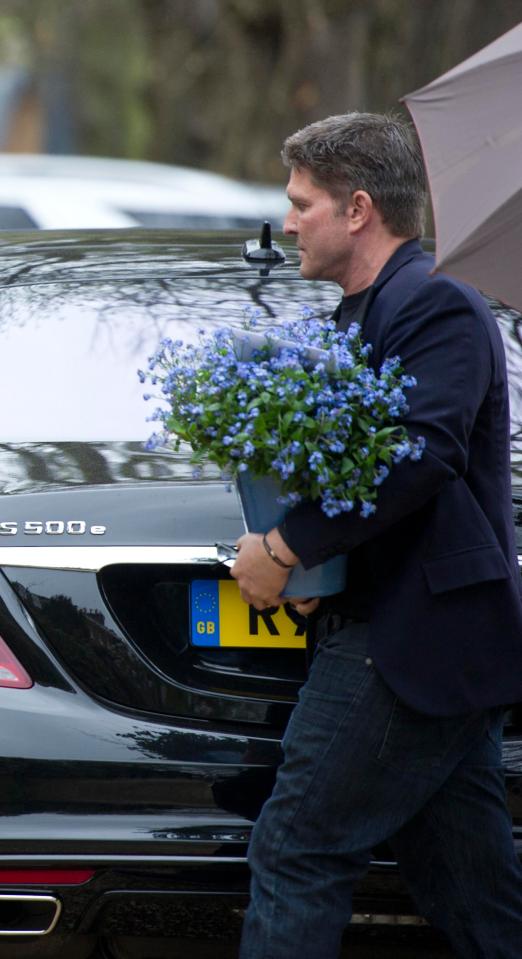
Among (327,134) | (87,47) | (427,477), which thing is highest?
(327,134)

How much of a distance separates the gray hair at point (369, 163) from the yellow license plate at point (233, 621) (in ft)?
2.32

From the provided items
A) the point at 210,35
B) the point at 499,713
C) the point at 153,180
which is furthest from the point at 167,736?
the point at 210,35

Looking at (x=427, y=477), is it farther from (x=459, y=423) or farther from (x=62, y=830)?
(x=62, y=830)

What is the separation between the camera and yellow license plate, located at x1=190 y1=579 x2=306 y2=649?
9.39ft

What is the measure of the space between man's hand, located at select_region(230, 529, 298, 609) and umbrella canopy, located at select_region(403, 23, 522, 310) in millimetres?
527

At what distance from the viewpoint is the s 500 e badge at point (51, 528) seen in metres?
2.84

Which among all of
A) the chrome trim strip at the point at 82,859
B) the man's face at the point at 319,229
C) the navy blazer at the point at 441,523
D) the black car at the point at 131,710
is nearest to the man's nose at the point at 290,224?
the man's face at the point at 319,229

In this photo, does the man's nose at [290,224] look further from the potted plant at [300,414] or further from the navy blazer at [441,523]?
the potted plant at [300,414]

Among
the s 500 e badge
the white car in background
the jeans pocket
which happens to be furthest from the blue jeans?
the white car in background

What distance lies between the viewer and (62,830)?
2848mm

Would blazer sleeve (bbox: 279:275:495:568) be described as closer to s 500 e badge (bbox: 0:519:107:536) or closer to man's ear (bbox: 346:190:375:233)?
man's ear (bbox: 346:190:375:233)

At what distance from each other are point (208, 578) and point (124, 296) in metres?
0.98

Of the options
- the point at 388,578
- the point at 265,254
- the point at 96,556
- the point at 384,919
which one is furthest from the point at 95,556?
the point at 265,254

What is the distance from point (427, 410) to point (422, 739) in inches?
22.9
